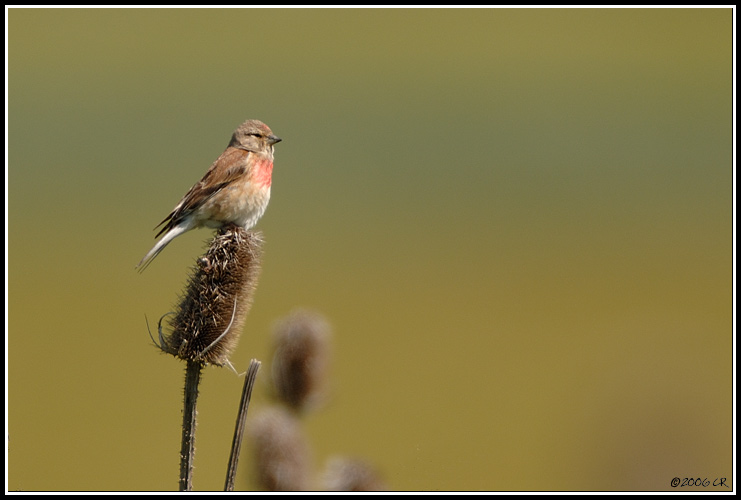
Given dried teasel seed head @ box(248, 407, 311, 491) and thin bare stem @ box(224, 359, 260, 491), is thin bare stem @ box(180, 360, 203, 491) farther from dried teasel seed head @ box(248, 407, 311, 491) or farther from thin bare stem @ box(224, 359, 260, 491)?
A: dried teasel seed head @ box(248, 407, 311, 491)

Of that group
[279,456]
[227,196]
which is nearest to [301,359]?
[279,456]

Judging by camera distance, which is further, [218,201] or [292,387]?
[218,201]

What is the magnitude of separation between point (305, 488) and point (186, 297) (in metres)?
1.25

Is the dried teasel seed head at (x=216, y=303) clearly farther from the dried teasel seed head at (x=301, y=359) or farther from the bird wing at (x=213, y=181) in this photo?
the bird wing at (x=213, y=181)

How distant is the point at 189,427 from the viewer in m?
3.29

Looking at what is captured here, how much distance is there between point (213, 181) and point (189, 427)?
3007 mm

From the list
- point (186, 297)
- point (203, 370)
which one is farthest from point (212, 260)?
point (203, 370)

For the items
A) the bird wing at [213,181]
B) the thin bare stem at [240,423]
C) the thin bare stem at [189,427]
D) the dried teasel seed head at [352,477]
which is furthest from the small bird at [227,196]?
the dried teasel seed head at [352,477]

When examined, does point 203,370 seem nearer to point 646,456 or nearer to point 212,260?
point 212,260

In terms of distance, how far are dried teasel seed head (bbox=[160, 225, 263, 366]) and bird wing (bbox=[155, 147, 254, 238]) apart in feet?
5.14

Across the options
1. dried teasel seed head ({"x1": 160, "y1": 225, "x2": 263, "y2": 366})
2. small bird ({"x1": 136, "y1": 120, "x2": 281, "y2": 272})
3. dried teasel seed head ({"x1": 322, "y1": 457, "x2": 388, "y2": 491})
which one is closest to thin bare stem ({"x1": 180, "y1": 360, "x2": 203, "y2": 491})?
dried teasel seed head ({"x1": 160, "y1": 225, "x2": 263, "y2": 366})

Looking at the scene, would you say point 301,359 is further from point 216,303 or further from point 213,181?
point 213,181

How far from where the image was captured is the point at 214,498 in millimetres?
2977

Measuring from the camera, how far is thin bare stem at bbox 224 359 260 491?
3.07 m
